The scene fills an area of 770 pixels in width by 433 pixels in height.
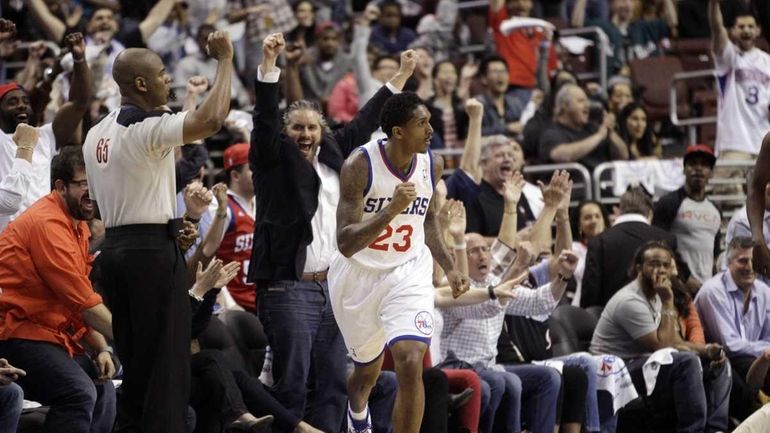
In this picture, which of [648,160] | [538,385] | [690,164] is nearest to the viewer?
[538,385]

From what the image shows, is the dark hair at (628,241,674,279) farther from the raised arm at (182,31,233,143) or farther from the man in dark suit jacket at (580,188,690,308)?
the raised arm at (182,31,233,143)

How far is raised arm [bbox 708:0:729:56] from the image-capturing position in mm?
13961

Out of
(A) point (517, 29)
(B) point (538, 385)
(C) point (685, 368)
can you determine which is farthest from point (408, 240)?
(A) point (517, 29)

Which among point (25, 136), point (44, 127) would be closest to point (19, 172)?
point (25, 136)

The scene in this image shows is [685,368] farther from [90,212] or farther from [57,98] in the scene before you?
[57,98]

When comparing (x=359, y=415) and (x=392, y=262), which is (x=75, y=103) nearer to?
(x=392, y=262)

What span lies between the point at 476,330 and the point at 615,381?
4.27 ft

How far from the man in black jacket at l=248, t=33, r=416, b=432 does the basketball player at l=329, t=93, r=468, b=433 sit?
0.52 m

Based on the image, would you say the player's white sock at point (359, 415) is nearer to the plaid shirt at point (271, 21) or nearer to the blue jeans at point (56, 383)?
the blue jeans at point (56, 383)

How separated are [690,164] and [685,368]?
2.69 meters

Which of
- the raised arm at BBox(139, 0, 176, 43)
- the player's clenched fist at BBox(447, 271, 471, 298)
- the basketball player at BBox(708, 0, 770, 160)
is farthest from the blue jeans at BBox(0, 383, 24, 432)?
the basketball player at BBox(708, 0, 770, 160)

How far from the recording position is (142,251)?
7.71 meters

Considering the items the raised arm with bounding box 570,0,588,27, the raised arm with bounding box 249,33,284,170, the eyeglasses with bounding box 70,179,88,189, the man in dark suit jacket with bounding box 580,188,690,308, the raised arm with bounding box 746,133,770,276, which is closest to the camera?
the eyeglasses with bounding box 70,179,88,189

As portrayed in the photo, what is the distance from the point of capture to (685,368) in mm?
11289
